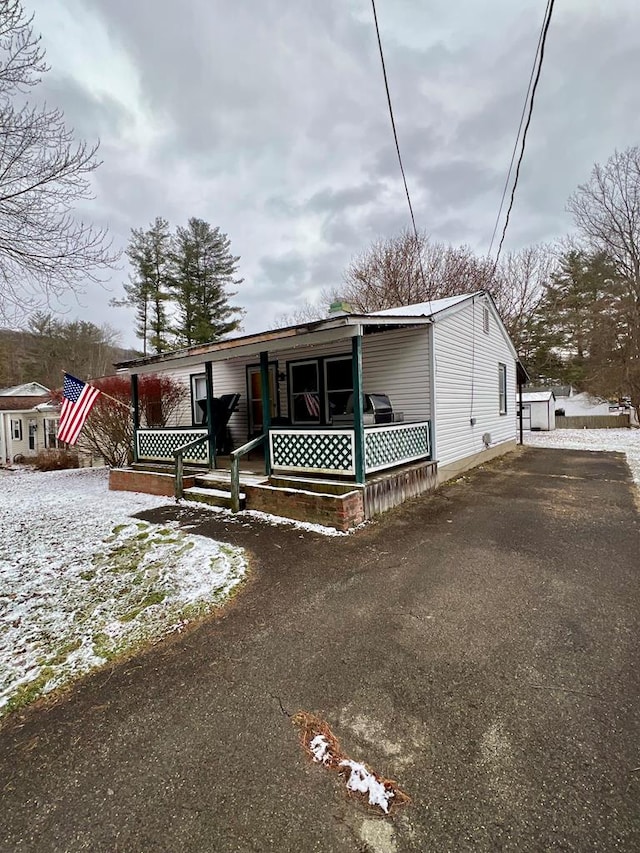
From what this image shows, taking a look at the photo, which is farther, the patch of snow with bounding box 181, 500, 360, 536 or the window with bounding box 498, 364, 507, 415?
the window with bounding box 498, 364, 507, 415

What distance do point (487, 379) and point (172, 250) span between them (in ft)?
68.2

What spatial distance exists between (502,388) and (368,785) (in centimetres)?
1274

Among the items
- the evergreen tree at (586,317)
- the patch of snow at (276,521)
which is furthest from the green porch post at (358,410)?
the evergreen tree at (586,317)

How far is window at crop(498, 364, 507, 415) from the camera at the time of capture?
1250 centimetres

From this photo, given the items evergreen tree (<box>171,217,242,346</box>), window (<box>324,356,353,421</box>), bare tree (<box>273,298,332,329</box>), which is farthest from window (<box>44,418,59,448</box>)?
window (<box>324,356,353,421</box>)

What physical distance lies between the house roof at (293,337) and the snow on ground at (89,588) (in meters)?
3.22

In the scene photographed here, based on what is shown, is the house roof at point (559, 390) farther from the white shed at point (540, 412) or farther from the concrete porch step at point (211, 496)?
the concrete porch step at point (211, 496)

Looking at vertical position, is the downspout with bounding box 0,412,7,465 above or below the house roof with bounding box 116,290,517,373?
below

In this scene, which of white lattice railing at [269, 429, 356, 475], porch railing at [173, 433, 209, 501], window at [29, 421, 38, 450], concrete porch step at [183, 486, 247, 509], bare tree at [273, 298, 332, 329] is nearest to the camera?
white lattice railing at [269, 429, 356, 475]

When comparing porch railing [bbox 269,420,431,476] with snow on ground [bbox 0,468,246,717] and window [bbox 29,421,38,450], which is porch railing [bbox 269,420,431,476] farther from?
window [bbox 29,421,38,450]

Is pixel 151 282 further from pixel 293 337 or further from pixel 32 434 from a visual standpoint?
pixel 293 337

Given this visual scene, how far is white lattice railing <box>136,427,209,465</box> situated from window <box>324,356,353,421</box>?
2894 millimetres

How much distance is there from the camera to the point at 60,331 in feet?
93.2

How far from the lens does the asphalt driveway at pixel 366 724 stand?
155 cm
